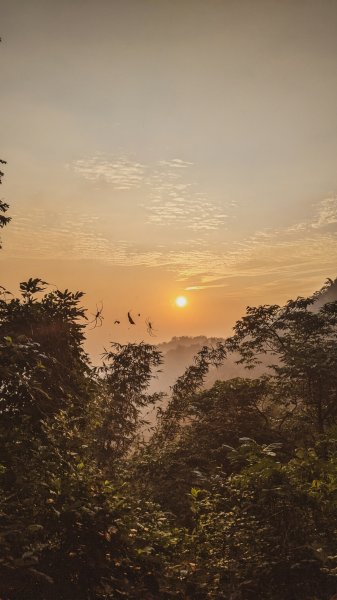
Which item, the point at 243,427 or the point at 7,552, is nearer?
the point at 7,552

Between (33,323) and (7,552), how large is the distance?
14.3ft

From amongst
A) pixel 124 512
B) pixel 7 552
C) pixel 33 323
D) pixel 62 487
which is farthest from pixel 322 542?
pixel 33 323

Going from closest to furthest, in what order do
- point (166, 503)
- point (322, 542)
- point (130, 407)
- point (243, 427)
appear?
point (322, 542), point (166, 503), point (243, 427), point (130, 407)

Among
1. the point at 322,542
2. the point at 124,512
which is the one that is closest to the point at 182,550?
the point at 124,512

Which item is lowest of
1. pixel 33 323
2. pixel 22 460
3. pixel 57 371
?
pixel 22 460

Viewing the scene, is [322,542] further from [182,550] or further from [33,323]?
[33,323]

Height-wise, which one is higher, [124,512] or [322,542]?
[124,512]

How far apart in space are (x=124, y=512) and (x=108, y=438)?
1354 cm

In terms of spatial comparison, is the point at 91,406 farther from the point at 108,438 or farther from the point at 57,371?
the point at 108,438

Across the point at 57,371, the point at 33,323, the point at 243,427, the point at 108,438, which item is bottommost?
the point at 108,438

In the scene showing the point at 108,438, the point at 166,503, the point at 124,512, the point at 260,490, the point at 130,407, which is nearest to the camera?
the point at 124,512

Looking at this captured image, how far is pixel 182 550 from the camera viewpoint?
589 cm

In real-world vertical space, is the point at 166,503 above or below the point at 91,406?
below

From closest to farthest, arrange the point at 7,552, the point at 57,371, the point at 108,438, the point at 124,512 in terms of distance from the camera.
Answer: the point at 7,552
the point at 124,512
the point at 57,371
the point at 108,438
